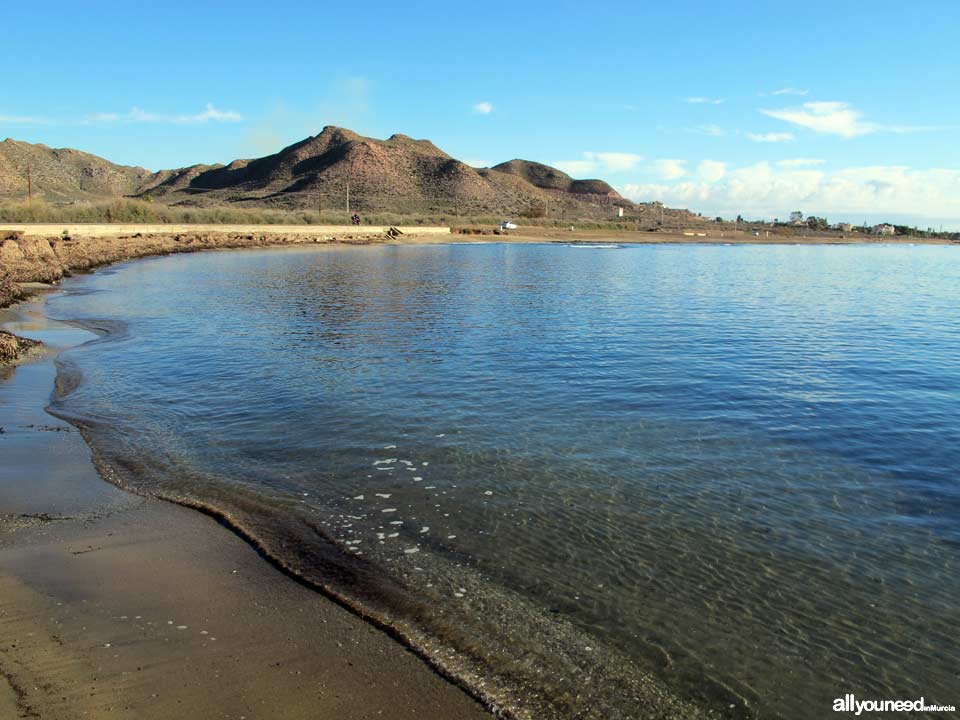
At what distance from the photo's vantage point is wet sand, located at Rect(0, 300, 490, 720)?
3.78m

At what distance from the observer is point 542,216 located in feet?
443

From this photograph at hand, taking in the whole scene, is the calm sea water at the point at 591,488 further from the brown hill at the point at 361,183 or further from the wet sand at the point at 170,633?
the brown hill at the point at 361,183

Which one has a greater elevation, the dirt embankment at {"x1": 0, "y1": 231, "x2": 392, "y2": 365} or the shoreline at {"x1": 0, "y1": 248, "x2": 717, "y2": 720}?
the dirt embankment at {"x1": 0, "y1": 231, "x2": 392, "y2": 365}

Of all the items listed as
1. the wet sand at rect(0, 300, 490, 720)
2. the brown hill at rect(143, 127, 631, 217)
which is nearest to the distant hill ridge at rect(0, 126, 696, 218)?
the brown hill at rect(143, 127, 631, 217)

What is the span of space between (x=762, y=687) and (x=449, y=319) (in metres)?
16.6

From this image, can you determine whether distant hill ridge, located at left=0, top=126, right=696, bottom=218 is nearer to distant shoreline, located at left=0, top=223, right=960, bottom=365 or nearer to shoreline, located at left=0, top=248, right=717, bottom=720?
distant shoreline, located at left=0, top=223, right=960, bottom=365

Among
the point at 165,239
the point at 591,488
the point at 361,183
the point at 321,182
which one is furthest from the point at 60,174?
the point at 591,488

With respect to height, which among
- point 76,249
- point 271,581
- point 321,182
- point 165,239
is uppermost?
point 321,182

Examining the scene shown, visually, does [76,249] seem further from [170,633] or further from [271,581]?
[170,633]

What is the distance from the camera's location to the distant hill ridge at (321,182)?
403ft

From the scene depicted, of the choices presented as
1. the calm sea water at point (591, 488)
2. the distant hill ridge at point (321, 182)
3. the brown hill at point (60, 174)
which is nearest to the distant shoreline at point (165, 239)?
the calm sea water at point (591, 488)

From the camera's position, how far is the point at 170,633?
4398 mm

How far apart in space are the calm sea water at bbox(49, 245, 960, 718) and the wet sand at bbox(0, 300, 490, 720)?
30 cm

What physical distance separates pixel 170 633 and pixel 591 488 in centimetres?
423
